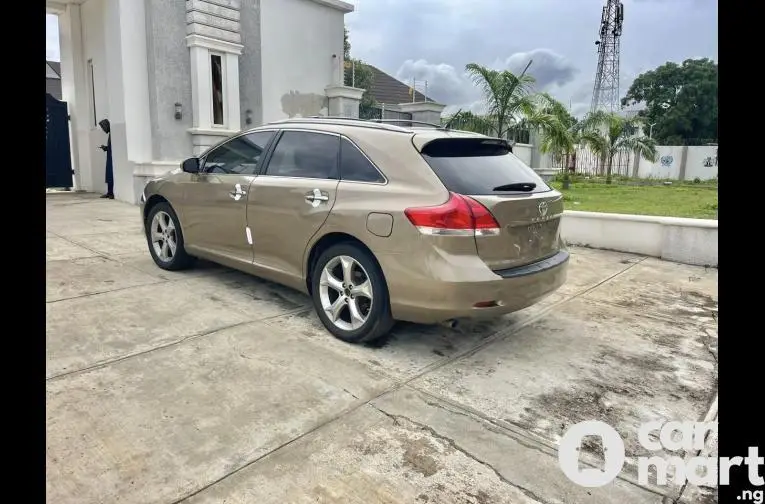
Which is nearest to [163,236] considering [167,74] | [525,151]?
[167,74]

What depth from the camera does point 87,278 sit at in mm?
5332

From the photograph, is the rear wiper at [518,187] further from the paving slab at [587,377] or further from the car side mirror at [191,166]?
the car side mirror at [191,166]

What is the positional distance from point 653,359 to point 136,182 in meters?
10.00

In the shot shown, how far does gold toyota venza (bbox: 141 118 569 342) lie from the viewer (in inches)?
131

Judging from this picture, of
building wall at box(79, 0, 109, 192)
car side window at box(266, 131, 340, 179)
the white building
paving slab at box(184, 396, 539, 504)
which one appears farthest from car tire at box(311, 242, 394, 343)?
Result: building wall at box(79, 0, 109, 192)

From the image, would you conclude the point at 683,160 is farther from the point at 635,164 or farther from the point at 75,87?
the point at 75,87

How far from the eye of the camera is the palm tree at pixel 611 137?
1816 cm

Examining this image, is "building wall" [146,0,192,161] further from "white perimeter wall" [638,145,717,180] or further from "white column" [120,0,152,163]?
"white perimeter wall" [638,145,717,180]

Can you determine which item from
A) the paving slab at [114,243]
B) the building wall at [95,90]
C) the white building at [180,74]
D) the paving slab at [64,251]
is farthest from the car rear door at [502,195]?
the building wall at [95,90]

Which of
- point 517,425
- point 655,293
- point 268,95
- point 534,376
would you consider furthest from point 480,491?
point 268,95

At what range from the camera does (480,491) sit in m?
2.29

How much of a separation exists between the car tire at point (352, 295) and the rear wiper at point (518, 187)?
38.7 inches

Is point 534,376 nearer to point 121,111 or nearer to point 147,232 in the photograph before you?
point 147,232

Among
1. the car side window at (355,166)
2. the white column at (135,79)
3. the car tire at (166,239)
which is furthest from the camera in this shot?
the white column at (135,79)
